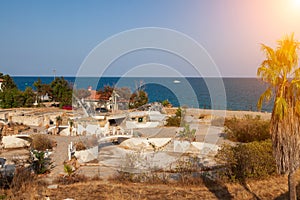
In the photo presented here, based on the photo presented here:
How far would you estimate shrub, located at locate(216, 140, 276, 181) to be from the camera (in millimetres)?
7027

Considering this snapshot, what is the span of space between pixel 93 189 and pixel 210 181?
8.87 feet

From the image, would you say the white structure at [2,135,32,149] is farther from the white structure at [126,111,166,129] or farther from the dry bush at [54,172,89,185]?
the dry bush at [54,172,89,185]

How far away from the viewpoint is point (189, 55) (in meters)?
11.9

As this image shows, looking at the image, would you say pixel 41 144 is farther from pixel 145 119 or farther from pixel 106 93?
pixel 106 93

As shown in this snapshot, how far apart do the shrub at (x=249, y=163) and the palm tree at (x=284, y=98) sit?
2.50 m

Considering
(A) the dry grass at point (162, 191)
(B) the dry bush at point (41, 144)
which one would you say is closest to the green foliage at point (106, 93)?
(B) the dry bush at point (41, 144)

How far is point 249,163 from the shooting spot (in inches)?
278

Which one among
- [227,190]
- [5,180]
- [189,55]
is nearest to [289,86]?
[227,190]

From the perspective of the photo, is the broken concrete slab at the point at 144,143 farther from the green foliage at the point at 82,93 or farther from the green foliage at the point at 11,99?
the green foliage at the point at 11,99

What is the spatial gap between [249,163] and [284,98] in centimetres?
307

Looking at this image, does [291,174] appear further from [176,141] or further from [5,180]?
[176,141]

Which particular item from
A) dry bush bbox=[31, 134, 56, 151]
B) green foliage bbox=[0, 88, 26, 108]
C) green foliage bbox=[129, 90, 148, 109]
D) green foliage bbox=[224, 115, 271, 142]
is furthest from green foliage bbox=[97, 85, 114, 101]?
green foliage bbox=[224, 115, 271, 142]

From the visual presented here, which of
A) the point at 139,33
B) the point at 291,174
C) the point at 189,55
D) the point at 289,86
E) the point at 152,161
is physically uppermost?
the point at 139,33

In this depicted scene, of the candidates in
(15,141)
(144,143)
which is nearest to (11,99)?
(15,141)
